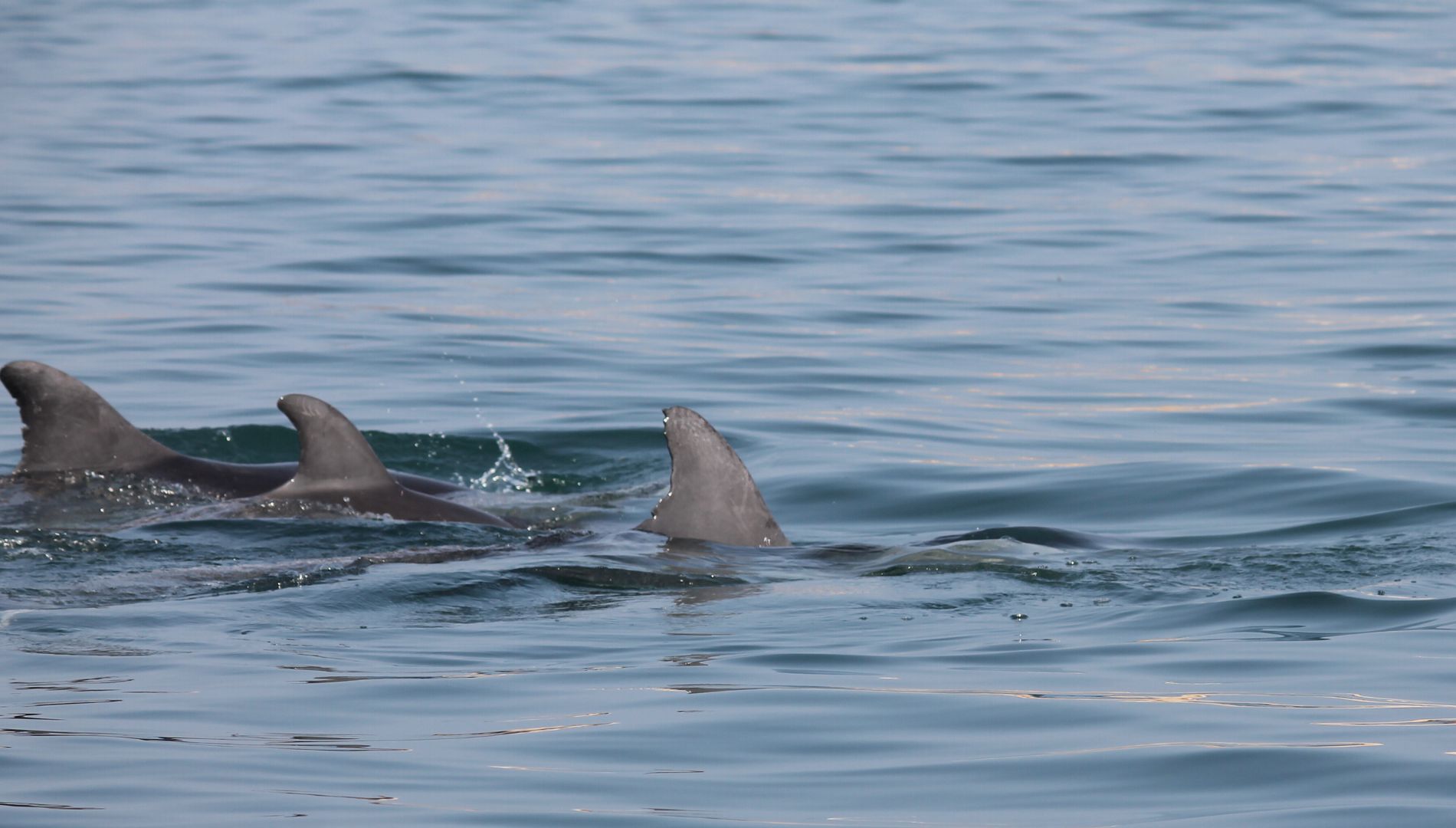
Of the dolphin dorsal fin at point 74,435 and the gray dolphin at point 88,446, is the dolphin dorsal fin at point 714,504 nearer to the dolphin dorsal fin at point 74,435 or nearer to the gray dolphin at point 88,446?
the gray dolphin at point 88,446

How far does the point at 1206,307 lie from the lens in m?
14.4

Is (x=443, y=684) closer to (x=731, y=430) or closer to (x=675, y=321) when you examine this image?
(x=731, y=430)

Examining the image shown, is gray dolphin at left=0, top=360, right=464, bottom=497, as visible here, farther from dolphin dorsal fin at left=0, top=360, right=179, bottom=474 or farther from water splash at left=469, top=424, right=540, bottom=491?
water splash at left=469, top=424, right=540, bottom=491

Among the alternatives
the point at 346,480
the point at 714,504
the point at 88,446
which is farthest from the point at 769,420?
the point at 88,446

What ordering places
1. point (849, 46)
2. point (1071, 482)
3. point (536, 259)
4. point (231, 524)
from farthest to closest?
point (849, 46)
point (536, 259)
point (1071, 482)
point (231, 524)

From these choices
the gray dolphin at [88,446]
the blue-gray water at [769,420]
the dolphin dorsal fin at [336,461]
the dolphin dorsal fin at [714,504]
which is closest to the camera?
the blue-gray water at [769,420]

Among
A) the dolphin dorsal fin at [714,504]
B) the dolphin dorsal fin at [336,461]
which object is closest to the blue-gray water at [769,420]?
the dolphin dorsal fin at [714,504]

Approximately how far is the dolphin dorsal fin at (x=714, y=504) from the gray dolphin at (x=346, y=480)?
135cm

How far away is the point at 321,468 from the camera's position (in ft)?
30.1

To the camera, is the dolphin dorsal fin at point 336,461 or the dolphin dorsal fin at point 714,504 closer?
the dolphin dorsal fin at point 714,504

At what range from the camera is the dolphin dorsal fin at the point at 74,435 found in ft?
31.1

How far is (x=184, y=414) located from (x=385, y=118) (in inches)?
477

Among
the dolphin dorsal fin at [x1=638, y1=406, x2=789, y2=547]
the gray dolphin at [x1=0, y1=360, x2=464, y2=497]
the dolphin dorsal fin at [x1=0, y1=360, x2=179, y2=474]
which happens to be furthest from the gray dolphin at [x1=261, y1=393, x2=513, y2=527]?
the dolphin dorsal fin at [x1=638, y1=406, x2=789, y2=547]

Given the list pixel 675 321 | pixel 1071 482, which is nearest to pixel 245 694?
pixel 1071 482
